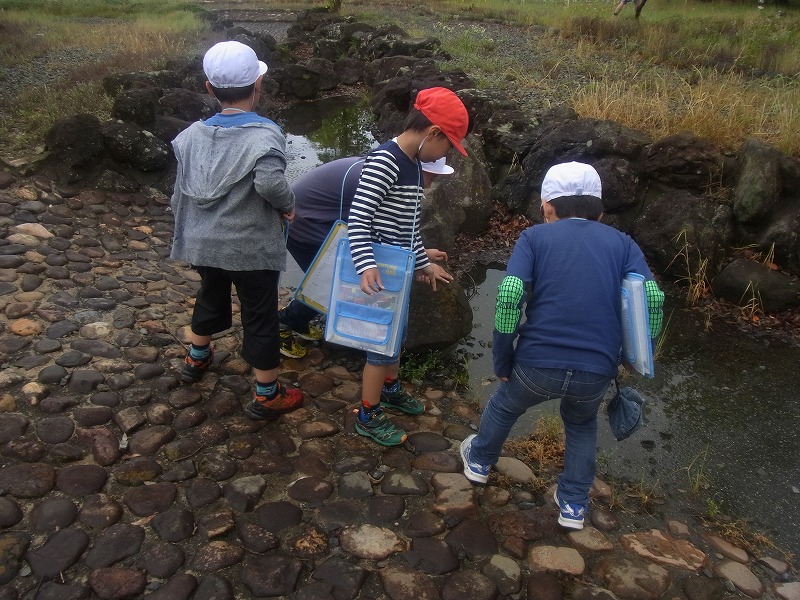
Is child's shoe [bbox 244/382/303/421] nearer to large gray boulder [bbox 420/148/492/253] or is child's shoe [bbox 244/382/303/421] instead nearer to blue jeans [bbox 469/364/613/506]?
blue jeans [bbox 469/364/613/506]

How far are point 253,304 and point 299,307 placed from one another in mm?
863

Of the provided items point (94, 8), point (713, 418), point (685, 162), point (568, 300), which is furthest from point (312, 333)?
point (94, 8)

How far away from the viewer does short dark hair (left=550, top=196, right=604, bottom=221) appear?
2.64m

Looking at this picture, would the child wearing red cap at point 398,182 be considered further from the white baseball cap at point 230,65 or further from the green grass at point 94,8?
the green grass at point 94,8

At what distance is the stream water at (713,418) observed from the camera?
3.46 metres

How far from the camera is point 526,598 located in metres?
2.50

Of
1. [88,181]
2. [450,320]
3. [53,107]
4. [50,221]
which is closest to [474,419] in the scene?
[450,320]

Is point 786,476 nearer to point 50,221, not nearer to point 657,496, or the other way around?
point 657,496

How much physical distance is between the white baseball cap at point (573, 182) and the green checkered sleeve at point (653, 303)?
0.44 metres

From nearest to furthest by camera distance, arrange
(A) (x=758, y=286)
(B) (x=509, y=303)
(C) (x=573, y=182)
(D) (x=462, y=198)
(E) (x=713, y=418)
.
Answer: (B) (x=509, y=303) < (C) (x=573, y=182) < (E) (x=713, y=418) < (A) (x=758, y=286) < (D) (x=462, y=198)

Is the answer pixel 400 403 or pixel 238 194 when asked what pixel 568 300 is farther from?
pixel 238 194

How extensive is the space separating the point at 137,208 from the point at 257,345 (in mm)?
3561

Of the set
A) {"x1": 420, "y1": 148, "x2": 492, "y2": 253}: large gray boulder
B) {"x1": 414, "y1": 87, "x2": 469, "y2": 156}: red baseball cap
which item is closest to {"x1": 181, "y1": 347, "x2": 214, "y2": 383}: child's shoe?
{"x1": 414, "y1": 87, "x2": 469, "y2": 156}: red baseball cap

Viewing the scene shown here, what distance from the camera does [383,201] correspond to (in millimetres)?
3049
